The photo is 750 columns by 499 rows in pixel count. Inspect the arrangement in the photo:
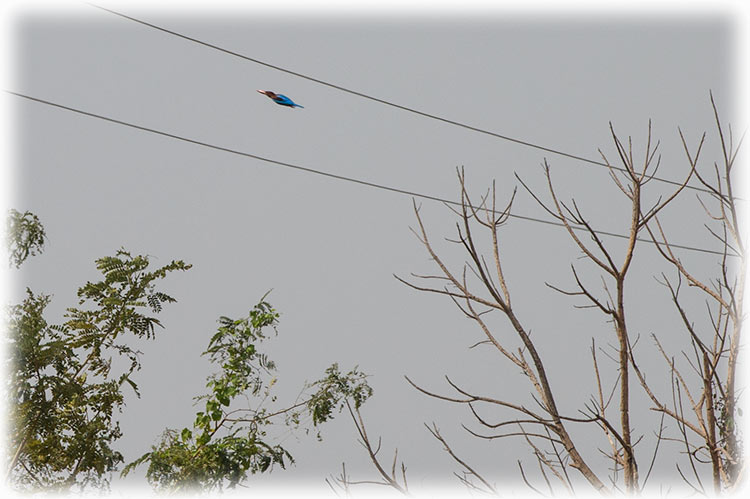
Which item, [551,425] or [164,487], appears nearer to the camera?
[551,425]

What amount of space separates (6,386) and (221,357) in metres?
1.22

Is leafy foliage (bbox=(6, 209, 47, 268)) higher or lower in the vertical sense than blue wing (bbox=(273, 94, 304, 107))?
lower

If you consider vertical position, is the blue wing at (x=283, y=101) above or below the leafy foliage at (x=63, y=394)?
above

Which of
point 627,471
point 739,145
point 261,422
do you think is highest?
point 739,145

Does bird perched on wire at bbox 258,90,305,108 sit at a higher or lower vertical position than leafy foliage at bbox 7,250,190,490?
higher

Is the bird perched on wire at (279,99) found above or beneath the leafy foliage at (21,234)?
above

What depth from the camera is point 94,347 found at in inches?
181

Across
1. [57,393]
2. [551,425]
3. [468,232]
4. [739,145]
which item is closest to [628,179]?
[739,145]

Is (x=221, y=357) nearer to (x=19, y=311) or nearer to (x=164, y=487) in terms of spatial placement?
(x=164, y=487)

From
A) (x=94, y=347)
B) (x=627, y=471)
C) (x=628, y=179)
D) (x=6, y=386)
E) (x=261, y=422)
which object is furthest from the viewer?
(x=261, y=422)

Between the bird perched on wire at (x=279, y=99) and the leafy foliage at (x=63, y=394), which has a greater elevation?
the bird perched on wire at (x=279, y=99)

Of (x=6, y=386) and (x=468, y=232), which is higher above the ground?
(x=468, y=232)

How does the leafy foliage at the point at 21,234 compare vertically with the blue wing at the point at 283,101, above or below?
below

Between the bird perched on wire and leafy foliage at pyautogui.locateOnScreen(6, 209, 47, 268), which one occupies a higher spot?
the bird perched on wire
